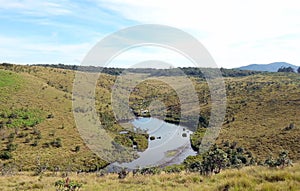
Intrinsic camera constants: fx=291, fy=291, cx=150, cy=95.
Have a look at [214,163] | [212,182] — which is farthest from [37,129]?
[212,182]

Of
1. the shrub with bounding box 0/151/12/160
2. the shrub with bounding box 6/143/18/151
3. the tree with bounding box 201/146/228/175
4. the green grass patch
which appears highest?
the tree with bounding box 201/146/228/175

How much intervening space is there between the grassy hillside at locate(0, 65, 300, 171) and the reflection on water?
229cm

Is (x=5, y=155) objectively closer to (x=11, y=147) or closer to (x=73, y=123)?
(x=11, y=147)

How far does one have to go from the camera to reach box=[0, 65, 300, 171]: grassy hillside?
137ft

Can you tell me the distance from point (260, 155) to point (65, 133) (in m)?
32.5

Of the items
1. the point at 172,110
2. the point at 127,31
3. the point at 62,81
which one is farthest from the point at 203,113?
the point at 127,31

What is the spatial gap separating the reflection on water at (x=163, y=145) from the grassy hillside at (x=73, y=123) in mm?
2291

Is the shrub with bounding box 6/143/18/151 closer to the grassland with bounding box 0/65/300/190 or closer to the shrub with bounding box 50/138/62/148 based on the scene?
the grassland with bounding box 0/65/300/190

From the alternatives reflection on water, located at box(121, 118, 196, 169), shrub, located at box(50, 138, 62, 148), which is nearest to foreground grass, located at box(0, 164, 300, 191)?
reflection on water, located at box(121, 118, 196, 169)

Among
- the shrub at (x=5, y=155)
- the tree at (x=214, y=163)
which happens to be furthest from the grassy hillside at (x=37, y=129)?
the tree at (x=214, y=163)

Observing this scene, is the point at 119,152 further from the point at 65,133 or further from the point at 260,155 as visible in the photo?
the point at 260,155

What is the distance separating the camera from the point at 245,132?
52.6m

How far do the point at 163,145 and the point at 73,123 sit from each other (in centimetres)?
1867

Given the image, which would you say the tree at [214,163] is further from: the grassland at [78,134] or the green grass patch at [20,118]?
the green grass patch at [20,118]
